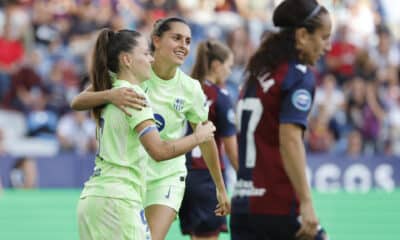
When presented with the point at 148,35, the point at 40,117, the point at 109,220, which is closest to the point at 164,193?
the point at 109,220

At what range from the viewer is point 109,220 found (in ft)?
20.3

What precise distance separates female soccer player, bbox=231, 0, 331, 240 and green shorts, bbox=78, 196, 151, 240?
632 mm

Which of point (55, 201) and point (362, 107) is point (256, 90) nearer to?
point (55, 201)

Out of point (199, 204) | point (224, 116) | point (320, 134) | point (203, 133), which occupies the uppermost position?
point (203, 133)

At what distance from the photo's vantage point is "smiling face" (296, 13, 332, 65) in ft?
19.0

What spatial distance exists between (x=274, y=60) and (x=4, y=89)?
53.0ft

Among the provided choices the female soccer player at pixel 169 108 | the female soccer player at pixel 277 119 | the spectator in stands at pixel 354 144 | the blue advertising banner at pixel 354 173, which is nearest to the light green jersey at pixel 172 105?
the female soccer player at pixel 169 108

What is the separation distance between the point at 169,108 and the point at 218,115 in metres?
1.68

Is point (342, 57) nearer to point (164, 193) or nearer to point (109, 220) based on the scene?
point (164, 193)

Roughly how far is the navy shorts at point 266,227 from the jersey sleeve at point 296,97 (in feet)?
1.71

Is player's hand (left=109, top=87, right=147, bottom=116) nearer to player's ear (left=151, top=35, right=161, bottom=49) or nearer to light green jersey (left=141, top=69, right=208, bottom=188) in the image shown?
light green jersey (left=141, top=69, right=208, bottom=188)

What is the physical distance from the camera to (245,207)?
5852mm

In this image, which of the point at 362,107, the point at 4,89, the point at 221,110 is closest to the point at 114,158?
the point at 221,110

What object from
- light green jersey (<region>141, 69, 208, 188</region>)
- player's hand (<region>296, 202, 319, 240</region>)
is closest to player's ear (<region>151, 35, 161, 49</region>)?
light green jersey (<region>141, 69, 208, 188</region>)
